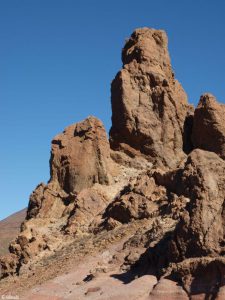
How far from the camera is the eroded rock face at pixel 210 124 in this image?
1549 inches

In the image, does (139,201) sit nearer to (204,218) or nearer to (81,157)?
(81,157)

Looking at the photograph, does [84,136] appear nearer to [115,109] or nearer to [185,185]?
[115,109]

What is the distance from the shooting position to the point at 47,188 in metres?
42.6

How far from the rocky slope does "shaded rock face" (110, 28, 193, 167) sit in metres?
0.08

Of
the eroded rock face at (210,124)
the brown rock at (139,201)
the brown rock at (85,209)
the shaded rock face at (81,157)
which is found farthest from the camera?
the shaded rock face at (81,157)

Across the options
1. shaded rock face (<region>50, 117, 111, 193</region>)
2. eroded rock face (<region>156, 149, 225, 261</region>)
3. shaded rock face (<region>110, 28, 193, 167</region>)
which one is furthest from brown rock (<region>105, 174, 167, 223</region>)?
eroded rock face (<region>156, 149, 225, 261</region>)

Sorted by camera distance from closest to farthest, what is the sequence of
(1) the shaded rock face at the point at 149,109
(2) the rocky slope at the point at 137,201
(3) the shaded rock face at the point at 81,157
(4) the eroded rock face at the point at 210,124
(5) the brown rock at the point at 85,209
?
(2) the rocky slope at the point at 137,201
(5) the brown rock at the point at 85,209
(4) the eroded rock face at the point at 210,124
(3) the shaded rock face at the point at 81,157
(1) the shaded rock face at the point at 149,109

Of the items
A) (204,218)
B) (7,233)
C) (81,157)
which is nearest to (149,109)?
(81,157)

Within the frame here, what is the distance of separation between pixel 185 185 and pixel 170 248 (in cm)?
796

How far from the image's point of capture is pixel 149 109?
1725 inches

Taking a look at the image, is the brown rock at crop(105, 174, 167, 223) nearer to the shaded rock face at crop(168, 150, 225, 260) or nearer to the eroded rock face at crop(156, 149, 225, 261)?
the eroded rock face at crop(156, 149, 225, 261)

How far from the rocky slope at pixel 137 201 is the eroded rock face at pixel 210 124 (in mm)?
74

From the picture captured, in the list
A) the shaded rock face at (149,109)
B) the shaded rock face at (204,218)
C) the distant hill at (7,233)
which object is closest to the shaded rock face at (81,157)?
the shaded rock face at (149,109)

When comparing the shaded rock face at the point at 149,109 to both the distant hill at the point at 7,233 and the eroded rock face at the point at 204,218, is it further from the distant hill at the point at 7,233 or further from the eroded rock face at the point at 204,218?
the distant hill at the point at 7,233
